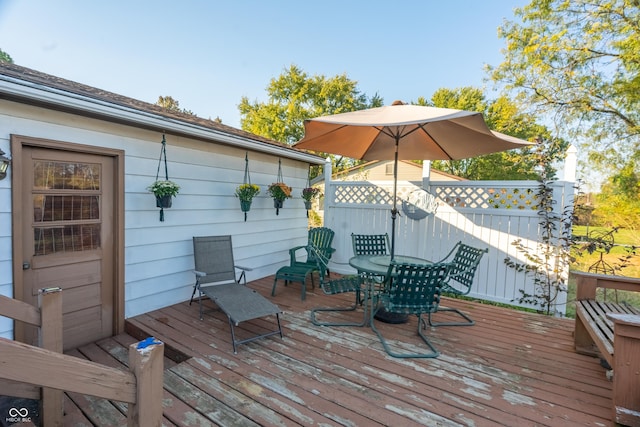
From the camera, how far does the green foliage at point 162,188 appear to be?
3.36 meters

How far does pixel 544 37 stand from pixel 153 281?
36.8 ft

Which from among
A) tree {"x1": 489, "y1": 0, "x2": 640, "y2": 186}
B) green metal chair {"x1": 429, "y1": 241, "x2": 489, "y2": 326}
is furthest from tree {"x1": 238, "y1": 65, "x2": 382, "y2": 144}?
green metal chair {"x1": 429, "y1": 241, "x2": 489, "y2": 326}

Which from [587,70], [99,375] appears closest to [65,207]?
[99,375]

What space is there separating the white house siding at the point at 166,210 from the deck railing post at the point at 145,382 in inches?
95.6

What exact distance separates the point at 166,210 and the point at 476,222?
4488 millimetres

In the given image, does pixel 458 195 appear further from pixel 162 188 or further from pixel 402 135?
pixel 162 188

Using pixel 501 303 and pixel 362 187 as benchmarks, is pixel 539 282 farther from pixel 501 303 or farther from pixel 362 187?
pixel 362 187

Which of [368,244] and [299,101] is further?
[299,101]

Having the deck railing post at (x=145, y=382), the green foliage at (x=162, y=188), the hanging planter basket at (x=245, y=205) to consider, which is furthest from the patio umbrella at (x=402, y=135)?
the deck railing post at (x=145, y=382)

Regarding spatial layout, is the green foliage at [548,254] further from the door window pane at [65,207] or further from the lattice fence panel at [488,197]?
the door window pane at [65,207]

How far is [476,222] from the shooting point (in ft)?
15.5

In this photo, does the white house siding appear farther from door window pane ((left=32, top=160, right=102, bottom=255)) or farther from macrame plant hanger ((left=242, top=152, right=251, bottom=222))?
door window pane ((left=32, top=160, right=102, bottom=255))

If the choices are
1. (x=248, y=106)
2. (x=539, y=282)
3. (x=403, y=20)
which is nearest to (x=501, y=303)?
(x=539, y=282)

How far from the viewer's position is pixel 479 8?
8375 millimetres
